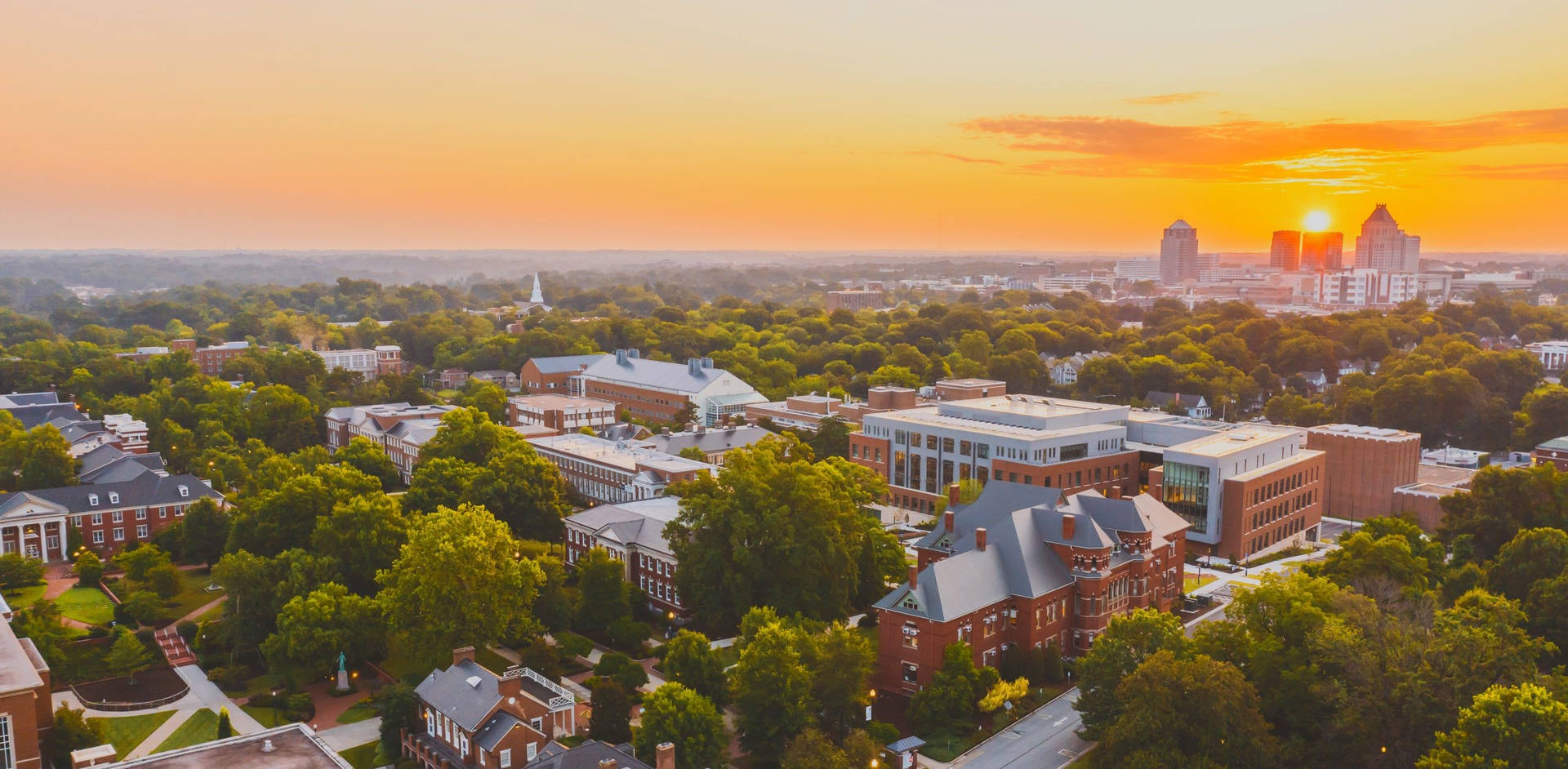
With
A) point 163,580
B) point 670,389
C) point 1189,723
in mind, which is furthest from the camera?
point 670,389

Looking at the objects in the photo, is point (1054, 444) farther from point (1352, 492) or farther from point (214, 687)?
point (214, 687)

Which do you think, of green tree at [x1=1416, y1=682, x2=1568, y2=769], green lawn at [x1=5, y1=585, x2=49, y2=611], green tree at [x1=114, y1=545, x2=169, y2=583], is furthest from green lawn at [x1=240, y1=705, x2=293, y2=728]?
green tree at [x1=1416, y1=682, x2=1568, y2=769]

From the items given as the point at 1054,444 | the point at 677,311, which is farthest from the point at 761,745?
the point at 677,311

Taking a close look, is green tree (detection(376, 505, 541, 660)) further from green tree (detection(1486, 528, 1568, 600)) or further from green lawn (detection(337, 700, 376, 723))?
green tree (detection(1486, 528, 1568, 600))

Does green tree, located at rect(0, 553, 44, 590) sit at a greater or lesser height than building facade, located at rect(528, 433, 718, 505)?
lesser

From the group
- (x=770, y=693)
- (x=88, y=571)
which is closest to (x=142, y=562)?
(x=88, y=571)

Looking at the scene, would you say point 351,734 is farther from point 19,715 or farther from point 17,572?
point 17,572
